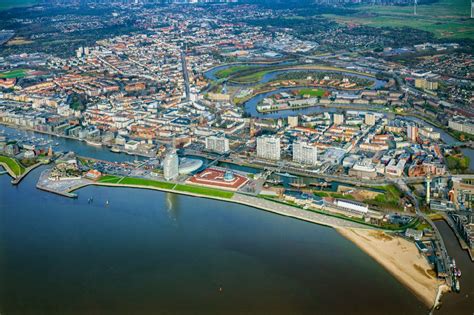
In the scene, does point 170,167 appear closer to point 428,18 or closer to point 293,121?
point 293,121

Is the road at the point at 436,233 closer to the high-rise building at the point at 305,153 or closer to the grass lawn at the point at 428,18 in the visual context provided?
the high-rise building at the point at 305,153

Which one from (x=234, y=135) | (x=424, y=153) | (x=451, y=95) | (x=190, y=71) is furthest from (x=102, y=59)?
(x=424, y=153)

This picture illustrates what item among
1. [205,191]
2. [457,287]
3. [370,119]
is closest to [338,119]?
[370,119]

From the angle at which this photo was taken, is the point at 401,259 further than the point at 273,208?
No

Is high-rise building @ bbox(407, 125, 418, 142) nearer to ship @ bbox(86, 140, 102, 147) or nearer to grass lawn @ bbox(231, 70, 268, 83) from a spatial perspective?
ship @ bbox(86, 140, 102, 147)

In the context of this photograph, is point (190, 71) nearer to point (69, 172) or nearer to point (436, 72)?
point (436, 72)

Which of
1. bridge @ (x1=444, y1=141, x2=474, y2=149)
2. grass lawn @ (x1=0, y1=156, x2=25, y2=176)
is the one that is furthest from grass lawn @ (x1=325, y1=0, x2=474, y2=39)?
grass lawn @ (x1=0, y1=156, x2=25, y2=176)
